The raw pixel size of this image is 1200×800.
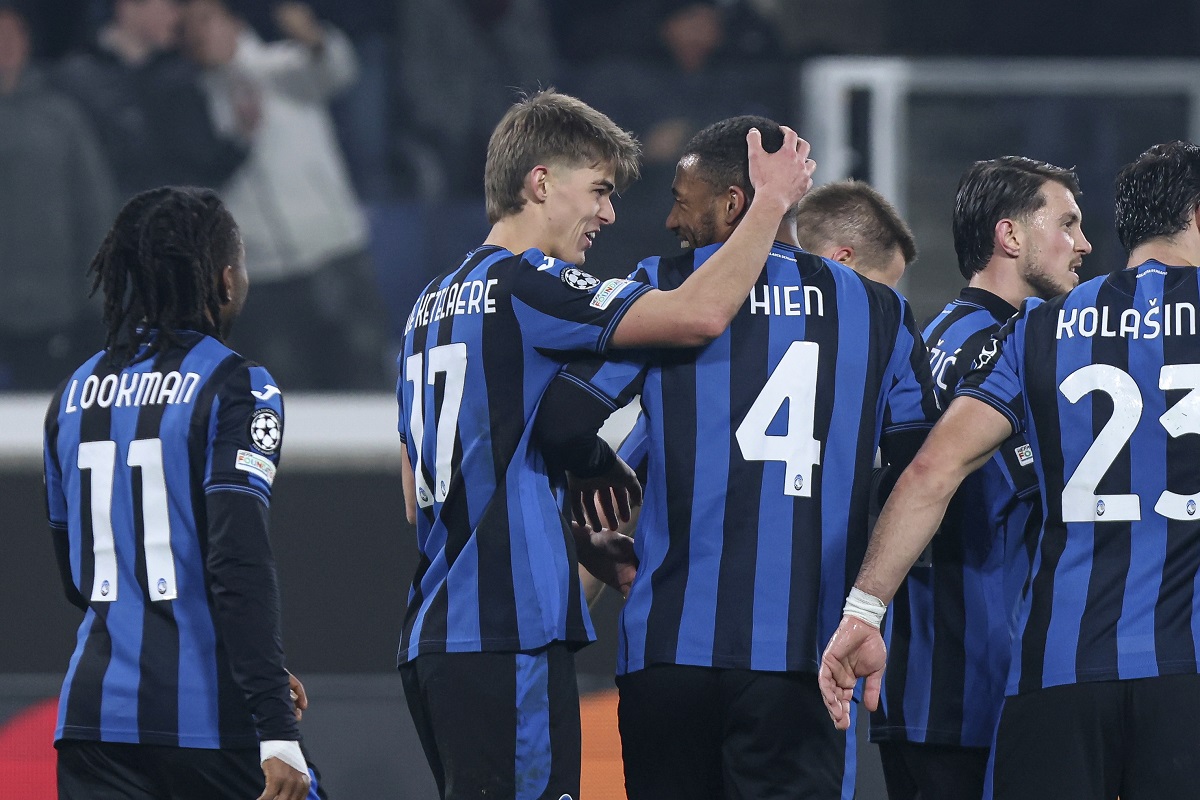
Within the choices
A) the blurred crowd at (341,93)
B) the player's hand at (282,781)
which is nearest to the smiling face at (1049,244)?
the player's hand at (282,781)

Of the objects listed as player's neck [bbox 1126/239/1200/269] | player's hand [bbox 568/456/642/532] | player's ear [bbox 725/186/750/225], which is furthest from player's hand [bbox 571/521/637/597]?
player's neck [bbox 1126/239/1200/269]

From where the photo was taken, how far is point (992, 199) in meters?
3.52

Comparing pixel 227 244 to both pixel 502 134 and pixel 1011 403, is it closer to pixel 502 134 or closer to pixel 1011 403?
pixel 502 134

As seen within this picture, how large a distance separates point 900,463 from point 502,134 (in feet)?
3.46

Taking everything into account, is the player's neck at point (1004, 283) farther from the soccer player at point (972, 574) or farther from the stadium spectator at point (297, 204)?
the stadium spectator at point (297, 204)

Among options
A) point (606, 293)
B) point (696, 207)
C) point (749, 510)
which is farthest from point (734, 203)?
point (749, 510)

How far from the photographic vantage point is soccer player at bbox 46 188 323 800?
9.39 feet

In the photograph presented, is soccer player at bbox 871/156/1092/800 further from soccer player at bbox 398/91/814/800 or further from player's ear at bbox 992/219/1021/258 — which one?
soccer player at bbox 398/91/814/800

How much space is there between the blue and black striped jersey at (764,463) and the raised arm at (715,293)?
0.29ft

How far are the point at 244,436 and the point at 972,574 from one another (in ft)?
5.14

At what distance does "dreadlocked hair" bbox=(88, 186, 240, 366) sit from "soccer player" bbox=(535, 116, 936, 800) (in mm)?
742

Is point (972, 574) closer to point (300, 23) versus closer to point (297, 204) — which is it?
point (297, 204)

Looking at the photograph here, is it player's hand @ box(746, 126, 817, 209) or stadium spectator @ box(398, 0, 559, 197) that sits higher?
stadium spectator @ box(398, 0, 559, 197)

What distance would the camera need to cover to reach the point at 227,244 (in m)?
3.12
